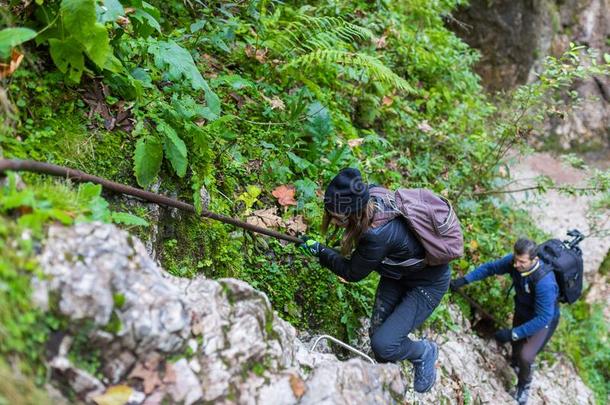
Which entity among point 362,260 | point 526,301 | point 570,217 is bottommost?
point 570,217

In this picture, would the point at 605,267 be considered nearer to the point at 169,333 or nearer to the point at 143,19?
the point at 143,19

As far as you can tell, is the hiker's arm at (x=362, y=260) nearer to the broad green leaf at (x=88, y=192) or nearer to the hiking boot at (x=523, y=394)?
the broad green leaf at (x=88, y=192)

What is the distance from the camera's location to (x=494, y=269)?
6.66m

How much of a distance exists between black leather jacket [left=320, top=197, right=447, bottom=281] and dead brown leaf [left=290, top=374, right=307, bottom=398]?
48.2 inches

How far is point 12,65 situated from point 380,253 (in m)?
2.99

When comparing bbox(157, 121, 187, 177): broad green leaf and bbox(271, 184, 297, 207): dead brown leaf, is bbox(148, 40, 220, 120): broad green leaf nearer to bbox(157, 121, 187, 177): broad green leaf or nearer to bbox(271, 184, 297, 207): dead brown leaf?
bbox(157, 121, 187, 177): broad green leaf

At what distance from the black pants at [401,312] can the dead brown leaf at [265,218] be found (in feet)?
3.98

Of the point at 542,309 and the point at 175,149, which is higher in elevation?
the point at 175,149

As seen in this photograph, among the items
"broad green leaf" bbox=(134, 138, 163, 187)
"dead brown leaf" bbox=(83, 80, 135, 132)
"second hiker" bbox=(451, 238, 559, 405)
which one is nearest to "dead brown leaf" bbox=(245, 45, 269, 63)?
"dead brown leaf" bbox=(83, 80, 135, 132)

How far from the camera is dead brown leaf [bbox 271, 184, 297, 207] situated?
543cm

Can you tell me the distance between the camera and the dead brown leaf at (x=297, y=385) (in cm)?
318

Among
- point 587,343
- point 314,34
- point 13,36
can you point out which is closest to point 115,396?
point 13,36

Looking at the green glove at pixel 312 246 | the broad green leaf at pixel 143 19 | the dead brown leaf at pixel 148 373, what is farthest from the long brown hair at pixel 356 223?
the broad green leaf at pixel 143 19

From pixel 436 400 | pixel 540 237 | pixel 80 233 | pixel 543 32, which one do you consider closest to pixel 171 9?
pixel 80 233
